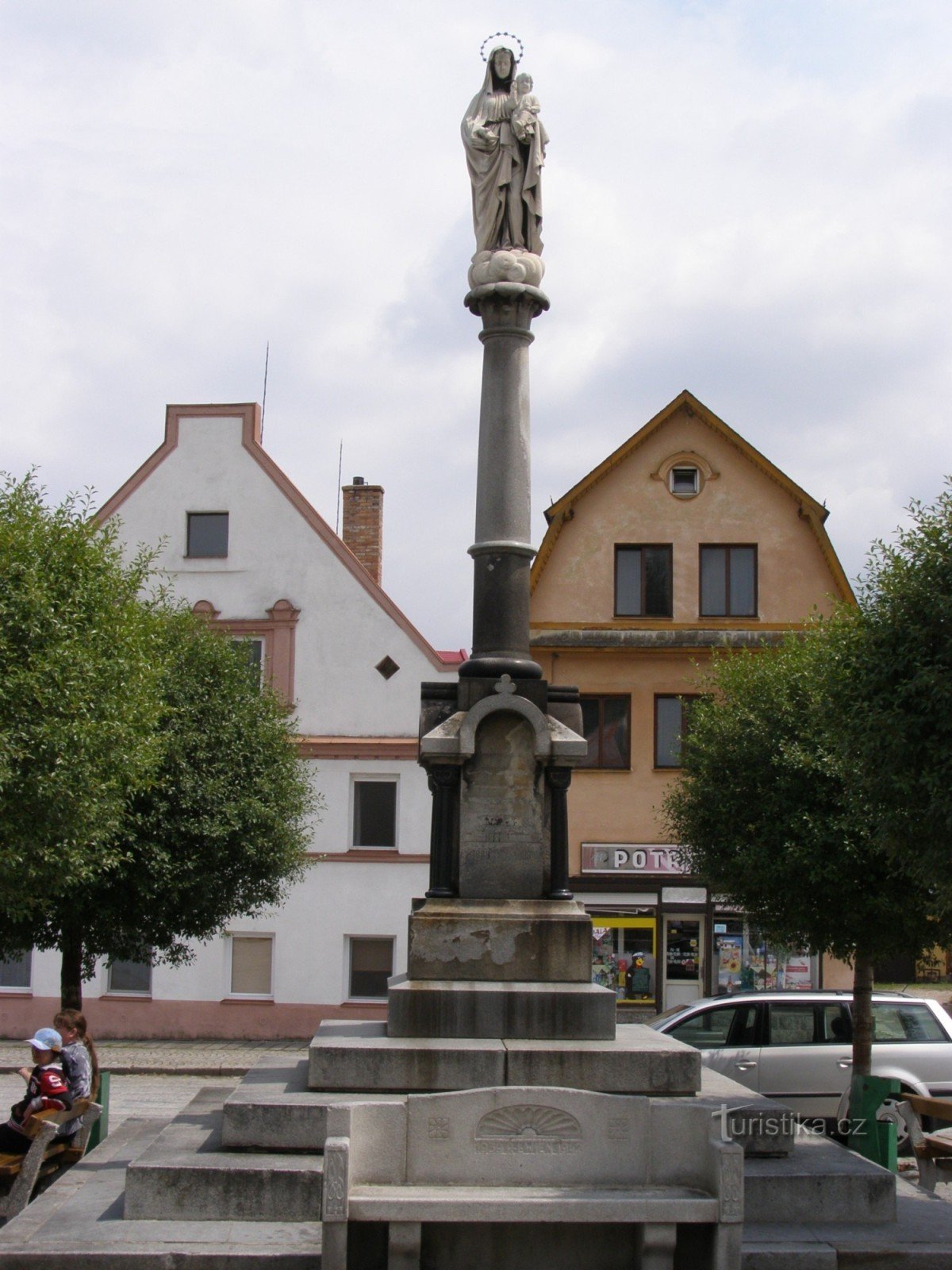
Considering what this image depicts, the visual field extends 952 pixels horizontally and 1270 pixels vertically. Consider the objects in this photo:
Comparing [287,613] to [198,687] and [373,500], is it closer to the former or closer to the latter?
[373,500]

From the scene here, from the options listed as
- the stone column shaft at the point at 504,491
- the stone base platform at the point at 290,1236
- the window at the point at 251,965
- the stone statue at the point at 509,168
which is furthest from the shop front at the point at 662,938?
the stone base platform at the point at 290,1236

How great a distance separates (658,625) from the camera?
96.0ft

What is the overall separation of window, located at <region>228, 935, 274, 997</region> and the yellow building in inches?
240

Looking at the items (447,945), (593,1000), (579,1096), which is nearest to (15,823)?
(447,945)

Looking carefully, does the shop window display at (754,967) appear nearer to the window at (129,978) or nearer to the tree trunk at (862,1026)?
the window at (129,978)

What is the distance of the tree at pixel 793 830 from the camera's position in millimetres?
16328

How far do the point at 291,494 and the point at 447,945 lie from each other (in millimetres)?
18810

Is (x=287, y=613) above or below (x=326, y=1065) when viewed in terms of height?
above

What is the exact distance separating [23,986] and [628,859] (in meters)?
11.9

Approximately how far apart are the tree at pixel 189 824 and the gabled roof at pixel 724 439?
366 inches

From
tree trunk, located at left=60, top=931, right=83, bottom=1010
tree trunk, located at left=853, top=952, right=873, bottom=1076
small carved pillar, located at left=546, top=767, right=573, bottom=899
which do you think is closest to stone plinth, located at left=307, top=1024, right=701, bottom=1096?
small carved pillar, located at left=546, top=767, right=573, bottom=899

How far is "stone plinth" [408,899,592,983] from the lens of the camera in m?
11.4

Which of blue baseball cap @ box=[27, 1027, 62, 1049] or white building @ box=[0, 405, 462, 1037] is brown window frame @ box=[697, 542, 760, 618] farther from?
blue baseball cap @ box=[27, 1027, 62, 1049]

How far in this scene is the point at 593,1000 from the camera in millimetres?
11109
